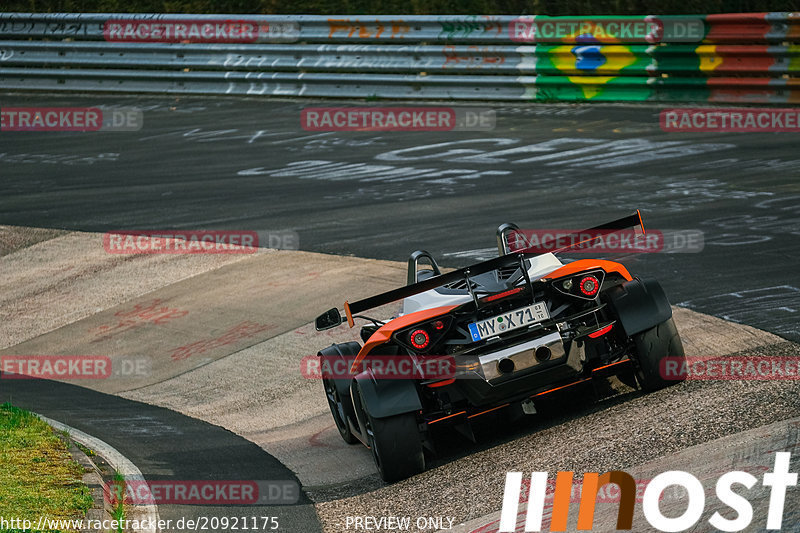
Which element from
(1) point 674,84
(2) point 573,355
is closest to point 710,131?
(1) point 674,84

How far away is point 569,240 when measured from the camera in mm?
6852

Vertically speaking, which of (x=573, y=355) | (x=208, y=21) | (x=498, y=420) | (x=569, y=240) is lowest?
(x=498, y=420)

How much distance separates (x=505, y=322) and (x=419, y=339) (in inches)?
21.3

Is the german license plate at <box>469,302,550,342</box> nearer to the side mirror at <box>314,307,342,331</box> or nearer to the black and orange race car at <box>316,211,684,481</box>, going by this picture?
the black and orange race car at <box>316,211,684,481</box>

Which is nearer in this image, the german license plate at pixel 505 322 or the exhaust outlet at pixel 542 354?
the exhaust outlet at pixel 542 354

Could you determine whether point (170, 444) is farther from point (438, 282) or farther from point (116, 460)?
point (438, 282)

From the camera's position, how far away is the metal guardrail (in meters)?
16.9

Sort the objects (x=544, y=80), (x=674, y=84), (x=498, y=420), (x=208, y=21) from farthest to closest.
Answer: (x=208, y=21)
(x=544, y=80)
(x=674, y=84)
(x=498, y=420)

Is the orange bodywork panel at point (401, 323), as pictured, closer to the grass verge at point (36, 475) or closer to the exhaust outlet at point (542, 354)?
the exhaust outlet at point (542, 354)

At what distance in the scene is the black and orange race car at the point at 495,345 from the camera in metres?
6.71

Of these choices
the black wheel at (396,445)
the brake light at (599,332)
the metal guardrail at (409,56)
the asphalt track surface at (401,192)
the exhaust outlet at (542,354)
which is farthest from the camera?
the metal guardrail at (409,56)

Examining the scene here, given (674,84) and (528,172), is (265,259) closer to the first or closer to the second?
(528,172)

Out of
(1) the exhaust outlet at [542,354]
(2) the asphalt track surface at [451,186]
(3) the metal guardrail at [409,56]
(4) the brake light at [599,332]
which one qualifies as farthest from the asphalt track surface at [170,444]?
(3) the metal guardrail at [409,56]

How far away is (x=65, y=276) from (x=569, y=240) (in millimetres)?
9362
